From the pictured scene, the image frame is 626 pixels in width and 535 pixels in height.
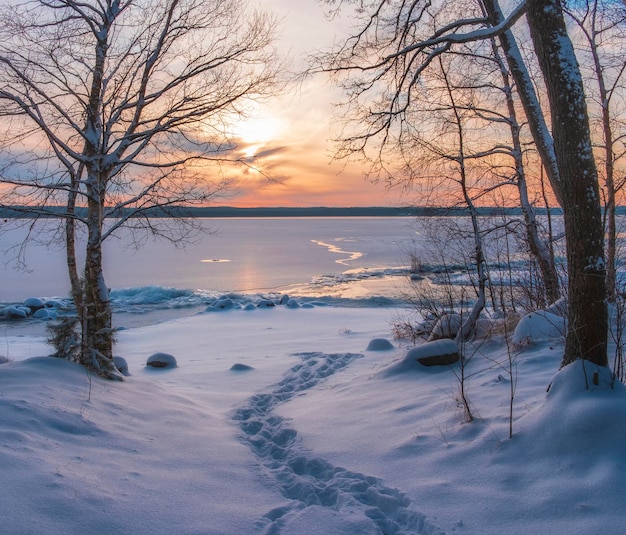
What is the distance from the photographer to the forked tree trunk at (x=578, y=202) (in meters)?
4.16

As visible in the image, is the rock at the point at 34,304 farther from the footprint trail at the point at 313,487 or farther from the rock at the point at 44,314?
the footprint trail at the point at 313,487

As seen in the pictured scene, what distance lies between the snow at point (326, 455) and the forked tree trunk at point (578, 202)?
351mm

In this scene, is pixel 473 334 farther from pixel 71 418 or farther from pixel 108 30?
pixel 108 30

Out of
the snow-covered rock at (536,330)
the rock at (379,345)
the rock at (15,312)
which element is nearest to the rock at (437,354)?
the snow-covered rock at (536,330)

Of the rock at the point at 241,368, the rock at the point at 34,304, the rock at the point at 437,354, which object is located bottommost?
the rock at the point at 241,368

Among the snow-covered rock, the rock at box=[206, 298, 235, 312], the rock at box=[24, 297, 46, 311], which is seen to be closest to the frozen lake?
the rock at box=[24, 297, 46, 311]

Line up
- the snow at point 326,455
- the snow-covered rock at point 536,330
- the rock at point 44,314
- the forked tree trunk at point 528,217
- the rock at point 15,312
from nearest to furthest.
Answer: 1. the snow at point 326,455
2. the snow-covered rock at point 536,330
3. the forked tree trunk at point 528,217
4. the rock at point 44,314
5. the rock at point 15,312

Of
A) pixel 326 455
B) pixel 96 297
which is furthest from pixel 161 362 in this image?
A: pixel 326 455

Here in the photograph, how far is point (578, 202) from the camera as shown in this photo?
165 inches

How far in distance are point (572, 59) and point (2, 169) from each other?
7.03 metres

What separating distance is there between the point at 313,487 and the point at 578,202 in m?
3.21

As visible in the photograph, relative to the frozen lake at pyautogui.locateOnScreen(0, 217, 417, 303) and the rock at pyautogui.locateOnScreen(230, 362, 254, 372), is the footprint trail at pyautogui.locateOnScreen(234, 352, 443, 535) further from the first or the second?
the frozen lake at pyautogui.locateOnScreen(0, 217, 417, 303)

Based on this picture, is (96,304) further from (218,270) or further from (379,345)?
(218,270)

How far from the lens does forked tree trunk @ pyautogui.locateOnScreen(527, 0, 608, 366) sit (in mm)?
4164
